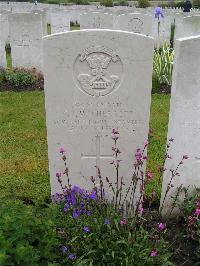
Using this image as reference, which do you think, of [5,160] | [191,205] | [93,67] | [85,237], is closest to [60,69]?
[93,67]

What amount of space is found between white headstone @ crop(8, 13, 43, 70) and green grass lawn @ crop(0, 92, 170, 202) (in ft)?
5.06

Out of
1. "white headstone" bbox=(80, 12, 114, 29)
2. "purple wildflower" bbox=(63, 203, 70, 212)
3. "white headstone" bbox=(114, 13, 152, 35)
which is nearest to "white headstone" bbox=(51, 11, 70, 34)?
"white headstone" bbox=(80, 12, 114, 29)

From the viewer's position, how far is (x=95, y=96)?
3.55m

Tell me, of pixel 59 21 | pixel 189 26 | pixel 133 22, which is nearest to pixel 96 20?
pixel 133 22

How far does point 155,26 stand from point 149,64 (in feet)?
38.8

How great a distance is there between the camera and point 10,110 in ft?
24.1

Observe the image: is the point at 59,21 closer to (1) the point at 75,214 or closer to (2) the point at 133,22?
(2) the point at 133,22

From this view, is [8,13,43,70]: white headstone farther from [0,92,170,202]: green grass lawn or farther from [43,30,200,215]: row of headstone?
[43,30,200,215]: row of headstone

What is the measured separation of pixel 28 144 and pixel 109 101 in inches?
102

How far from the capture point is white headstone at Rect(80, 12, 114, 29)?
1145 cm

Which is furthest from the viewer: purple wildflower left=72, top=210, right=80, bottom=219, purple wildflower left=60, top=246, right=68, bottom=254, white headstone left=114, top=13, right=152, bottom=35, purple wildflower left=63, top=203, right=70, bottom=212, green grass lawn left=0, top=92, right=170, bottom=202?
white headstone left=114, top=13, right=152, bottom=35

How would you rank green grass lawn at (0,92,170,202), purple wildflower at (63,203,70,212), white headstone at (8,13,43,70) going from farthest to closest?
white headstone at (8,13,43,70) < green grass lawn at (0,92,170,202) < purple wildflower at (63,203,70,212)

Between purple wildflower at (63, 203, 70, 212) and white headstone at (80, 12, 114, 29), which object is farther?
white headstone at (80, 12, 114, 29)

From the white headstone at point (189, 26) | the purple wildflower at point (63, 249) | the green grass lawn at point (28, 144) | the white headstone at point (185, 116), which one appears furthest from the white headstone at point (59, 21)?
the purple wildflower at point (63, 249)
